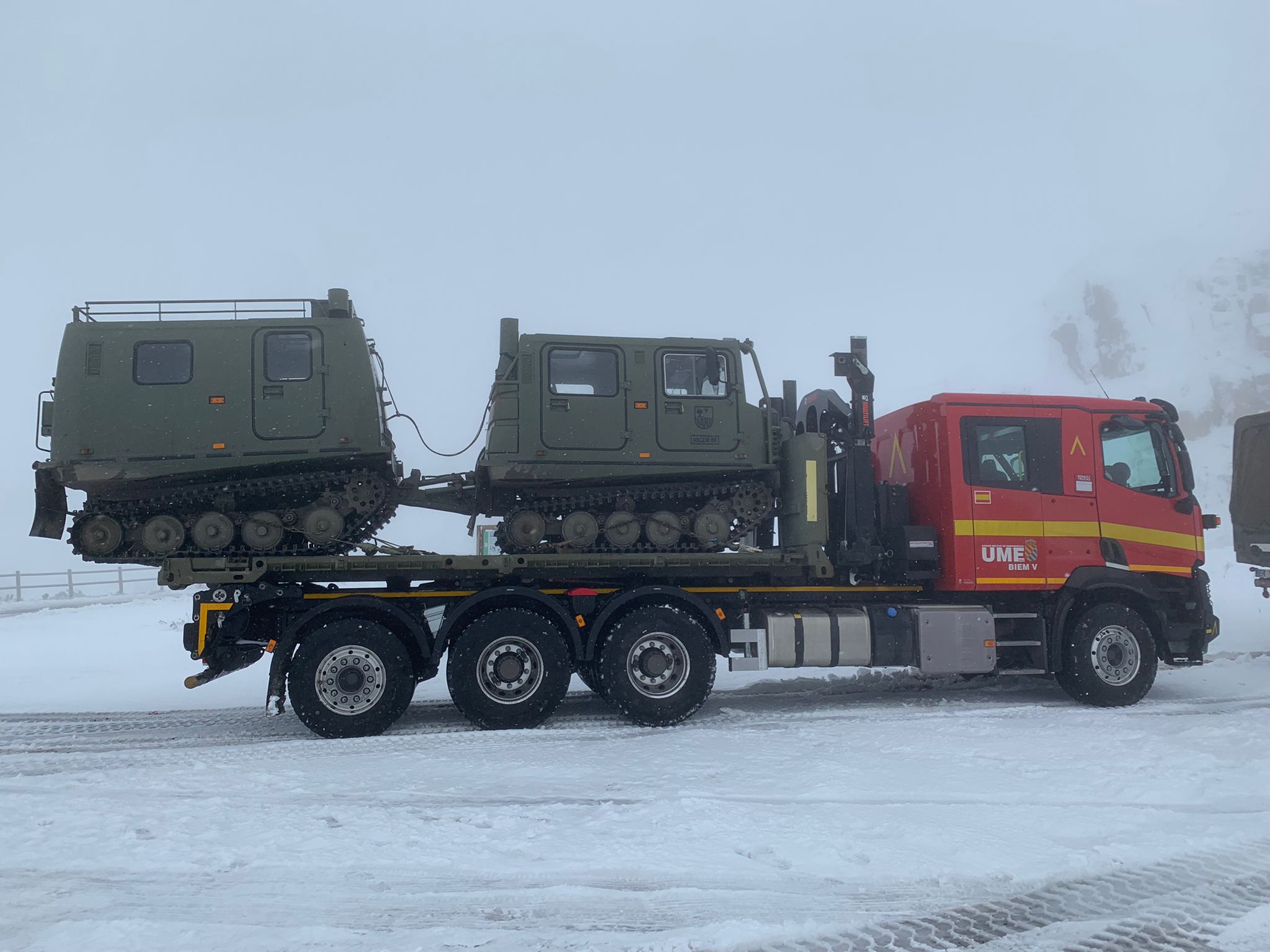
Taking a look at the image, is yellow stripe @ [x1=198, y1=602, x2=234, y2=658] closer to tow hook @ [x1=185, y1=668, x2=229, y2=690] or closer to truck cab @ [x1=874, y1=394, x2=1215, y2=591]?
tow hook @ [x1=185, y1=668, x2=229, y2=690]

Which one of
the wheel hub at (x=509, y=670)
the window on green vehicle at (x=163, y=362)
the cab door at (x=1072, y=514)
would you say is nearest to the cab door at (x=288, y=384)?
the window on green vehicle at (x=163, y=362)

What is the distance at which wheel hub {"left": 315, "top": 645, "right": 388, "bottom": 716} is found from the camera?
814 cm

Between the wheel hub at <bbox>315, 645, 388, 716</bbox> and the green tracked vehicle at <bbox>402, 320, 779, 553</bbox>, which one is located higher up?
the green tracked vehicle at <bbox>402, 320, 779, 553</bbox>

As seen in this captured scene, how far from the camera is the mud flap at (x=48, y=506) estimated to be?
25.8 ft

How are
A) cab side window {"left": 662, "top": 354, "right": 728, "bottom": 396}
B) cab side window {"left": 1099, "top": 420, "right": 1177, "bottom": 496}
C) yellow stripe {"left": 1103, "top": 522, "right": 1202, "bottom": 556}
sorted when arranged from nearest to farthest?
cab side window {"left": 662, "top": 354, "right": 728, "bottom": 396} → yellow stripe {"left": 1103, "top": 522, "right": 1202, "bottom": 556} → cab side window {"left": 1099, "top": 420, "right": 1177, "bottom": 496}

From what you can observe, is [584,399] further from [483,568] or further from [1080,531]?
[1080,531]

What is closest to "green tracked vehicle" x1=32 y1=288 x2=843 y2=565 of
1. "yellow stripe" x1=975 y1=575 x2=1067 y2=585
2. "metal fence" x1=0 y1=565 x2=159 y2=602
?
"yellow stripe" x1=975 y1=575 x2=1067 y2=585

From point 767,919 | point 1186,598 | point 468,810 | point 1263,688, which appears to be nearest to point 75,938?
point 468,810

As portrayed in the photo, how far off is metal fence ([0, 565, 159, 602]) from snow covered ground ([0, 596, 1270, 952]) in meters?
19.9

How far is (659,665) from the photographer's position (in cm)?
852

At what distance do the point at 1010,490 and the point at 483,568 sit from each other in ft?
18.5

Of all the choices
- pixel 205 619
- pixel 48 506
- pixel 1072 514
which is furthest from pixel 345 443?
pixel 1072 514

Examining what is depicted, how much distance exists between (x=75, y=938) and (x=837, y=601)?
24.1 ft

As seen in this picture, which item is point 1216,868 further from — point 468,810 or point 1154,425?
point 1154,425
